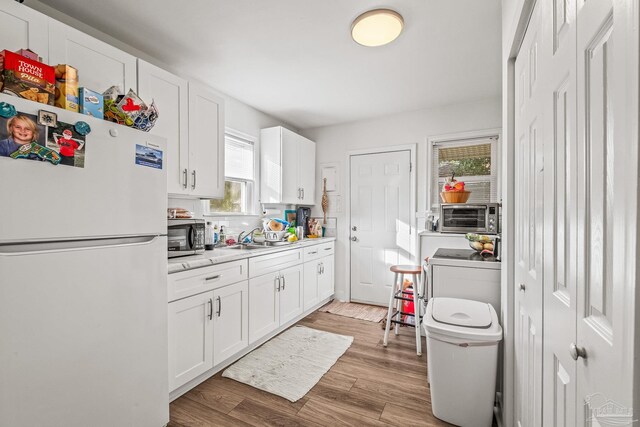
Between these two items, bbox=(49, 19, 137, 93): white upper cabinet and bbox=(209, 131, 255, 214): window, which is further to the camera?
bbox=(209, 131, 255, 214): window

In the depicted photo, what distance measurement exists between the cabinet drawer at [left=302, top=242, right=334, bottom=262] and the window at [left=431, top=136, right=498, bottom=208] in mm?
1477

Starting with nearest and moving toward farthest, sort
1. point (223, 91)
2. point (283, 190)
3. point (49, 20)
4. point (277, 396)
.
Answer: point (49, 20) → point (277, 396) → point (223, 91) → point (283, 190)

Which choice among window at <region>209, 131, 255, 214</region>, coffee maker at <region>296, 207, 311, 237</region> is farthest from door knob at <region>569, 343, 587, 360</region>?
coffee maker at <region>296, 207, 311, 237</region>

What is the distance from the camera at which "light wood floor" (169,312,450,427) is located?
173cm

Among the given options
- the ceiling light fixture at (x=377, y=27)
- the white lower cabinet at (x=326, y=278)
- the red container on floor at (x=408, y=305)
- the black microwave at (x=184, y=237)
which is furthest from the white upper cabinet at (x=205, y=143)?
the red container on floor at (x=408, y=305)

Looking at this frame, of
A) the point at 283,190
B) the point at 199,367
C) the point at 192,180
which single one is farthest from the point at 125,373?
the point at 283,190

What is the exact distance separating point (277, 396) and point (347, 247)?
239 centimetres

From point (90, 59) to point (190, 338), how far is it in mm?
1878

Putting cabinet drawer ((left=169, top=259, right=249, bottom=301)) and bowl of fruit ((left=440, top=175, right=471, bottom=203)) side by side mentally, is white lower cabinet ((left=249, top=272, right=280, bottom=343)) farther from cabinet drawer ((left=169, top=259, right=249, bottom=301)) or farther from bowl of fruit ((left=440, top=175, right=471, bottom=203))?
bowl of fruit ((left=440, top=175, right=471, bottom=203))

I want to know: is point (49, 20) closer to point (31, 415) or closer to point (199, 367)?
point (31, 415)

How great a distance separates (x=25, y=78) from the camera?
1173mm

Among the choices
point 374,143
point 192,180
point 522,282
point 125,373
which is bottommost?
point 125,373

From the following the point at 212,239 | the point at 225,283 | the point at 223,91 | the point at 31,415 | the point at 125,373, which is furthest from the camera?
the point at 223,91

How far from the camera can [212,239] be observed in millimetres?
2828
